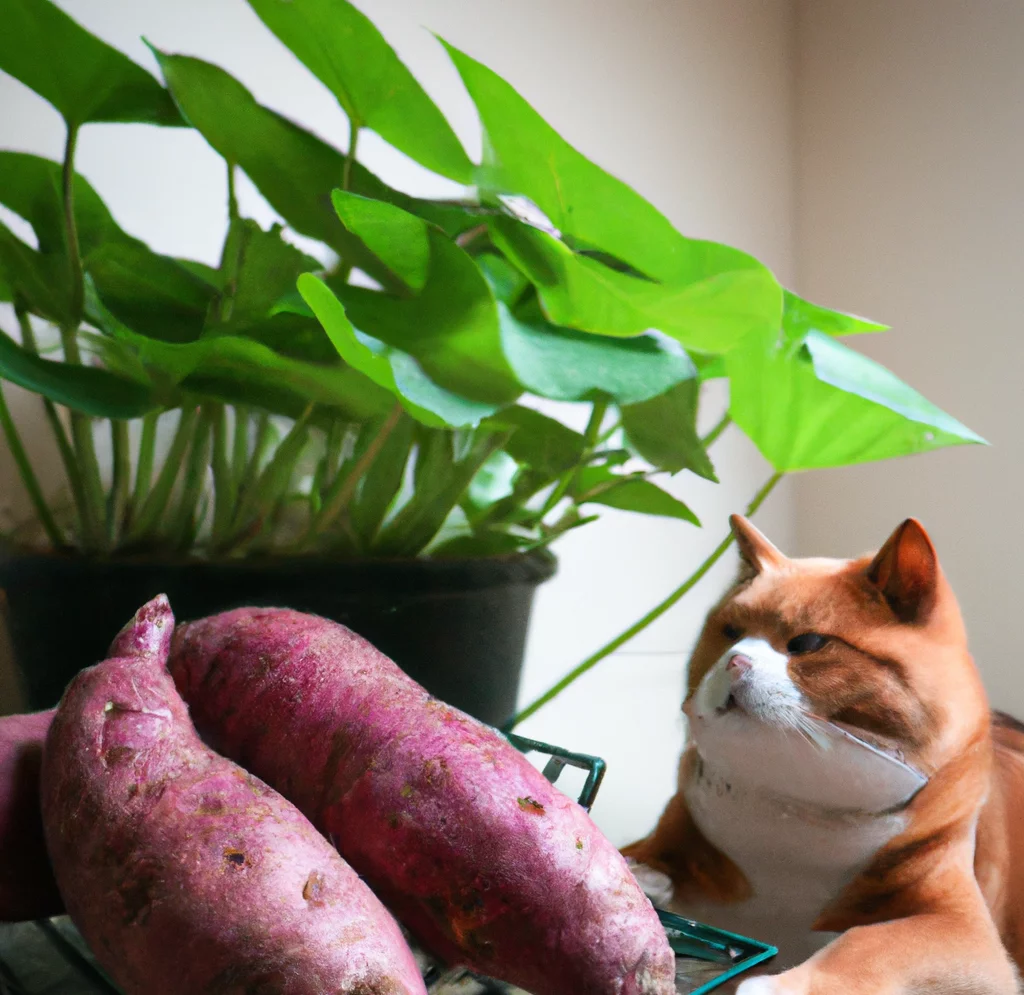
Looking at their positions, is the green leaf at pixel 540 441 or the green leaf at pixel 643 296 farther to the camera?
the green leaf at pixel 540 441

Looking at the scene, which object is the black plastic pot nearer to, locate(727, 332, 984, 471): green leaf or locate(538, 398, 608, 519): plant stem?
locate(538, 398, 608, 519): plant stem

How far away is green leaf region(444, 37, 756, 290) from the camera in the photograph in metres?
0.49

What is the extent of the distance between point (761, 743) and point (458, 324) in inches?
9.7

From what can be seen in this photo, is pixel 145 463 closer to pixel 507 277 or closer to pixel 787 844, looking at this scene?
pixel 507 277

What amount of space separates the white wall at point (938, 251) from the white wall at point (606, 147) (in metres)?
0.07

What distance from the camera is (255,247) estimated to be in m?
0.54

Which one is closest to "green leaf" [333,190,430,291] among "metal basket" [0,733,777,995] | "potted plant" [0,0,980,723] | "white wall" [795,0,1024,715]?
"potted plant" [0,0,980,723]

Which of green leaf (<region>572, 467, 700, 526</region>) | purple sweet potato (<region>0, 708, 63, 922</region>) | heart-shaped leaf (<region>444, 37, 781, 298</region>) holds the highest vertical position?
heart-shaped leaf (<region>444, 37, 781, 298</region>)

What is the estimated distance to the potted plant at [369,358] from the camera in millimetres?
469

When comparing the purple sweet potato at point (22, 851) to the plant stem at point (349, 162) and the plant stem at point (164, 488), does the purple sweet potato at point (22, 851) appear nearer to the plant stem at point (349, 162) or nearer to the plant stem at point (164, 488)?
the plant stem at point (164, 488)

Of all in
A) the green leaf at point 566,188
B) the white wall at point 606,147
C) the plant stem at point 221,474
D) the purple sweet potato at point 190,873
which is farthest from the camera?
the white wall at point 606,147

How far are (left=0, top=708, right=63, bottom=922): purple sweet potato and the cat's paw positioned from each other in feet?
0.90

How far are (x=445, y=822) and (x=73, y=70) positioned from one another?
46 cm

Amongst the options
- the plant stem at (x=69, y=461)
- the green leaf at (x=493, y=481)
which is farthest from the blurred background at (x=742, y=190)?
the green leaf at (x=493, y=481)
